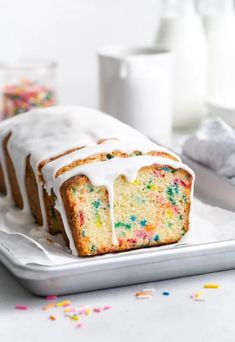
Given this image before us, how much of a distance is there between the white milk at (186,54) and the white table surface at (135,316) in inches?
41.6

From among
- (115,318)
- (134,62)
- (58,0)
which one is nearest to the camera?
Answer: (115,318)

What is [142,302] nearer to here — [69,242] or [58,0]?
[69,242]

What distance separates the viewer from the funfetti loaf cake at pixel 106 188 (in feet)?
4.23

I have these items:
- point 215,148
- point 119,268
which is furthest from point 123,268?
point 215,148

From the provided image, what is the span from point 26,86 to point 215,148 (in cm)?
76

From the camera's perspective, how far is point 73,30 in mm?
2990

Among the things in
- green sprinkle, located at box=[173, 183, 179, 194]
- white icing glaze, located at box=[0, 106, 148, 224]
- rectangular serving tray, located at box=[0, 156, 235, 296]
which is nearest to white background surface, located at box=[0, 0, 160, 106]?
white icing glaze, located at box=[0, 106, 148, 224]

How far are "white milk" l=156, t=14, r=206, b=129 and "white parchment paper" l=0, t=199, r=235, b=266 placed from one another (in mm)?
773

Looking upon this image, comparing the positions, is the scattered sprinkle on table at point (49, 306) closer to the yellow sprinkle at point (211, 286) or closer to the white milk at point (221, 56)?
the yellow sprinkle at point (211, 286)

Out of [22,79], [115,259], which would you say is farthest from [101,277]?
[22,79]

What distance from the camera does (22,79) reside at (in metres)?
2.27

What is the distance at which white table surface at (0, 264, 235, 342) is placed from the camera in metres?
1.11

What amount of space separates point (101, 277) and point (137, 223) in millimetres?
151

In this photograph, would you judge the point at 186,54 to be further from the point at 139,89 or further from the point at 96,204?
the point at 96,204
